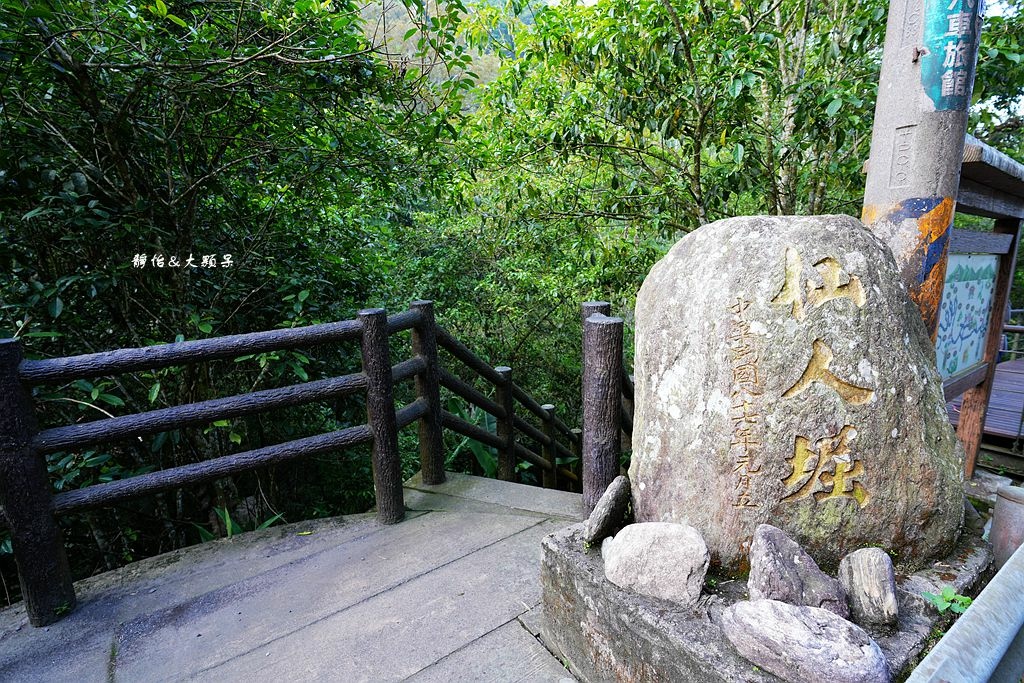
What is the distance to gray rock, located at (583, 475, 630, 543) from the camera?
175cm

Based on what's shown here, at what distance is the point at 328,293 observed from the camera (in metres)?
3.65

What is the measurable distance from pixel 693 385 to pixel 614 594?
65 centimetres

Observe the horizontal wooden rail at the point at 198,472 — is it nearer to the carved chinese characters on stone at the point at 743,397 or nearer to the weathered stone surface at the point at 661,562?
the weathered stone surface at the point at 661,562

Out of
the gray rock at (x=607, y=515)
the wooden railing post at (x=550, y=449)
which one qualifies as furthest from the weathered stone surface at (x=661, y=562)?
the wooden railing post at (x=550, y=449)

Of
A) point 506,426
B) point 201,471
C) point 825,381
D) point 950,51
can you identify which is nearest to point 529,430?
point 506,426

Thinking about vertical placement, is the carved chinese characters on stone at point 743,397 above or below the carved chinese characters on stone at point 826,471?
above

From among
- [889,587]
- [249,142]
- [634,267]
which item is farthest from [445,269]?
[889,587]

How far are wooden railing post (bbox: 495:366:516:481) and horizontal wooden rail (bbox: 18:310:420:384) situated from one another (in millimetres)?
1607

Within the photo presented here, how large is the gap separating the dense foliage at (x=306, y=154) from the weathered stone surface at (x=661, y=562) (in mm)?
2157

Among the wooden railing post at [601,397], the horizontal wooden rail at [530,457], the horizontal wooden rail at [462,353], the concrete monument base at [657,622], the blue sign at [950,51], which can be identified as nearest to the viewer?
the concrete monument base at [657,622]

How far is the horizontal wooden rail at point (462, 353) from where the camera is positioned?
312cm

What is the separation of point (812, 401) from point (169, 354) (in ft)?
7.65

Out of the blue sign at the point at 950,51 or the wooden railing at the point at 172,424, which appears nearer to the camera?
the blue sign at the point at 950,51

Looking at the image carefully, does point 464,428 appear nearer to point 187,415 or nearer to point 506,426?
point 506,426
